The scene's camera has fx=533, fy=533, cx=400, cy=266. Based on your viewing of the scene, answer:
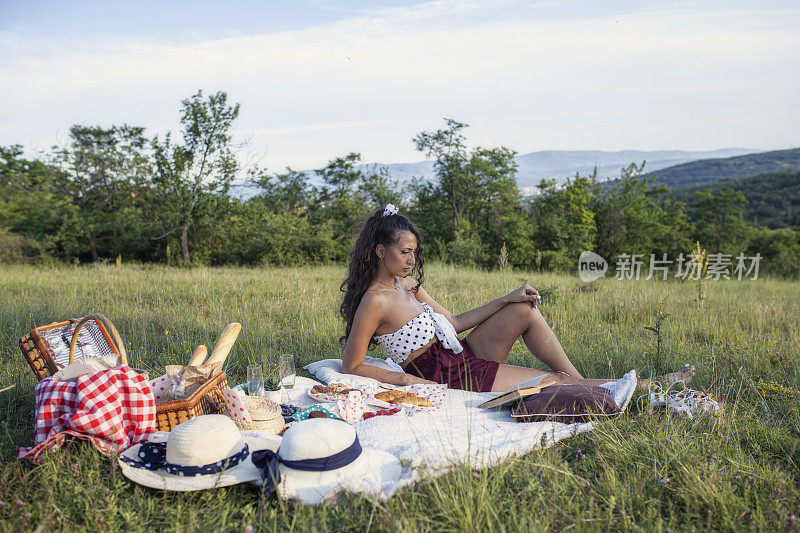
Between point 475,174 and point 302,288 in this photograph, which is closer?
point 302,288

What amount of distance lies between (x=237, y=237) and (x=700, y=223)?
25.5 meters

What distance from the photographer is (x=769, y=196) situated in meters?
48.6

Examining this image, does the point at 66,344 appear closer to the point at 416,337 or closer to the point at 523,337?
the point at 416,337

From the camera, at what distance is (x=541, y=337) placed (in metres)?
4.02

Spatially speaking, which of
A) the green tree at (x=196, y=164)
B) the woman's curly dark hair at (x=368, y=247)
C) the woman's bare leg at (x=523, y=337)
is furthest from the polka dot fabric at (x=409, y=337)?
the green tree at (x=196, y=164)

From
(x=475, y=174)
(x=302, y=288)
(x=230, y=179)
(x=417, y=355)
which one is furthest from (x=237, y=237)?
(x=417, y=355)

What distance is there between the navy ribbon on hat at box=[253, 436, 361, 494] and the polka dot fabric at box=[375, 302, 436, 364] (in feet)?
5.16

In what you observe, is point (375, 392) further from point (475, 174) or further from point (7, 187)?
point (7, 187)

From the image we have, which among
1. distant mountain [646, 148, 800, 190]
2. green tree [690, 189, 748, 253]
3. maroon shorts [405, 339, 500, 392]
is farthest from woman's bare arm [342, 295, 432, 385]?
distant mountain [646, 148, 800, 190]

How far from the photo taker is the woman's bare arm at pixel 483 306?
13.2 ft

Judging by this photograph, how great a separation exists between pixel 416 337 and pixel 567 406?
1.26 metres

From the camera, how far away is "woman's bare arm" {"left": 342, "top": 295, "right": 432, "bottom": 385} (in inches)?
152

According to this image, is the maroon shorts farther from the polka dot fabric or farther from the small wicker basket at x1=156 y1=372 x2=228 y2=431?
the small wicker basket at x1=156 y1=372 x2=228 y2=431

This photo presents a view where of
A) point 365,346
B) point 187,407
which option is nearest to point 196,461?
point 187,407
